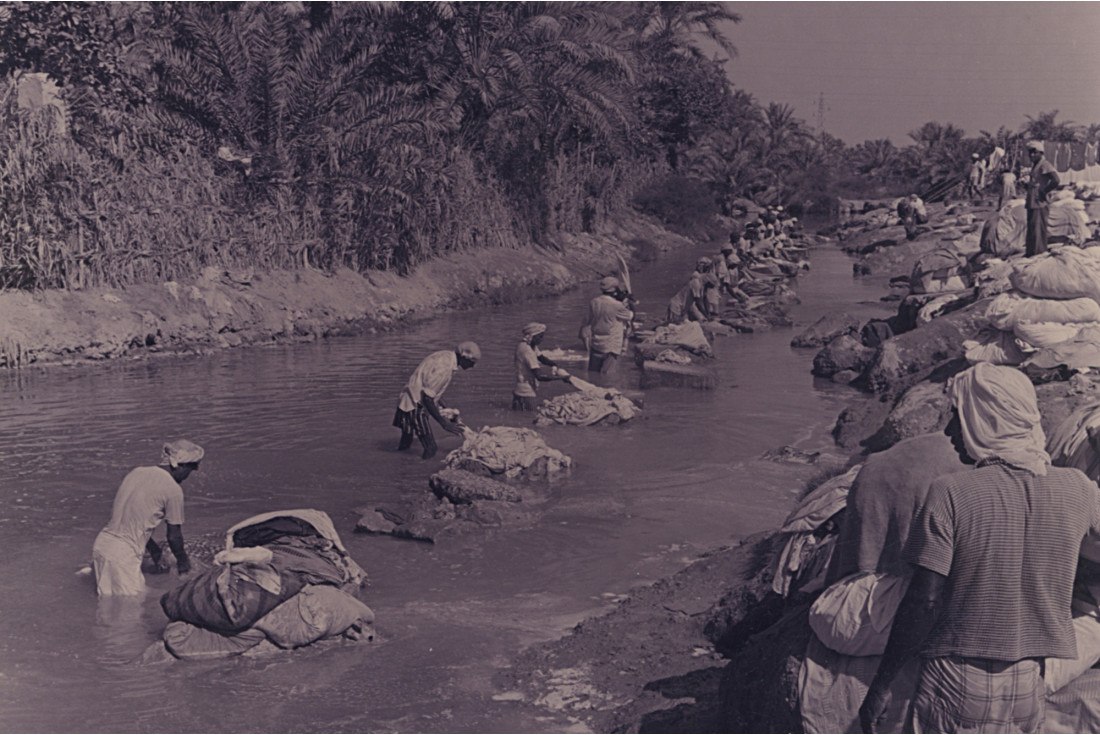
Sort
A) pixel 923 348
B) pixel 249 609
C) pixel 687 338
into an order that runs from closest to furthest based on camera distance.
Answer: pixel 249 609
pixel 923 348
pixel 687 338

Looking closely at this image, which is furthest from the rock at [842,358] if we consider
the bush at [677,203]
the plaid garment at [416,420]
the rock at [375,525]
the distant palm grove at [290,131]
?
the bush at [677,203]

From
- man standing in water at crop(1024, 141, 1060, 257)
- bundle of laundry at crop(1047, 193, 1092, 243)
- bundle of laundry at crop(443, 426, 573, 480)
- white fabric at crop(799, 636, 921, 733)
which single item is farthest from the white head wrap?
bundle of laundry at crop(1047, 193, 1092, 243)

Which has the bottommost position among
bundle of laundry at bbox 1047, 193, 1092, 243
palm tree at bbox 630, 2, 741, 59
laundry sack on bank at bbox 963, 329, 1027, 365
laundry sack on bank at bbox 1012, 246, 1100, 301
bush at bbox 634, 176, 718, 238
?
laundry sack on bank at bbox 963, 329, 1027, 365

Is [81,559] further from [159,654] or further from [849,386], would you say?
[849,386]

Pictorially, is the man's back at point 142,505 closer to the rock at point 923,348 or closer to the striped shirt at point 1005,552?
the striped shirt at point 1005,552

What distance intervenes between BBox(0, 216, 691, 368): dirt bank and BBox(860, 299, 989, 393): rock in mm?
10252

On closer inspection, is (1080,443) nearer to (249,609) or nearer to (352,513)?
(249,609)

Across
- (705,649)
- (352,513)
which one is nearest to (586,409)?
(352,513)

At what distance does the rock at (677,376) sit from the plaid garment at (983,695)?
1157 centimetres

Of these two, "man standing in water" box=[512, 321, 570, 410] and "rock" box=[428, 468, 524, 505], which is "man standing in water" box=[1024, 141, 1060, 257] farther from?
"rock" box=[428, 468, 524, 505]

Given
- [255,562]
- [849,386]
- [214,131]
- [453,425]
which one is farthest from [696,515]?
[214,131]

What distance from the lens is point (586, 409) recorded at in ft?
42.0

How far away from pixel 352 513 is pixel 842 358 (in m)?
9.06

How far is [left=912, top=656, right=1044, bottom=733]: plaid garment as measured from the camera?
3.46m
